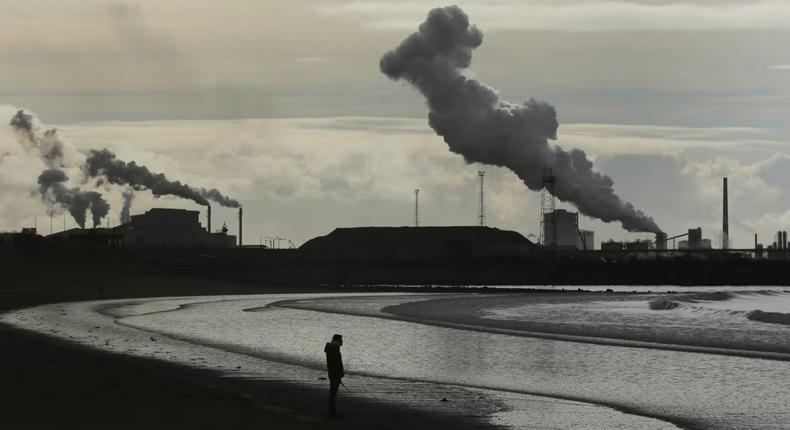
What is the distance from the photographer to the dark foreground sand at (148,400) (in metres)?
31.0

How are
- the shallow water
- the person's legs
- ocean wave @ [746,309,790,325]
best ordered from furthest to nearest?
ocean wave @ [746,309,790,325] < the shallow water < the person's legs

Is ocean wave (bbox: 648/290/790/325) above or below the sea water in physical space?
above

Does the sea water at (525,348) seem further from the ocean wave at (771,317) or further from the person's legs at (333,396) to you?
the person's legs at (333,396)

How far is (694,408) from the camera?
36.0 meters

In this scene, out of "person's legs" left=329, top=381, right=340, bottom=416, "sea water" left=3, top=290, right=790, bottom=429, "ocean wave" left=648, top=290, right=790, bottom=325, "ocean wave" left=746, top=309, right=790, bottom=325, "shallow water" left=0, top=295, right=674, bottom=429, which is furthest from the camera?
"ocean wave" left=648, top=290, right=790, bottom=325

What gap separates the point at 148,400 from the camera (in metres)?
35.1

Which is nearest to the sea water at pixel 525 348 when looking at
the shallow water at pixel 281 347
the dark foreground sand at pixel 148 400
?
the shallow water at pixel 281 347

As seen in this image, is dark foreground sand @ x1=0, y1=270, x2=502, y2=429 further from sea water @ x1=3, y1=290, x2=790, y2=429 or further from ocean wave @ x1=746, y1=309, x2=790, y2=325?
ocean wave @ x1=746, y1=309, x2=790, y2=325

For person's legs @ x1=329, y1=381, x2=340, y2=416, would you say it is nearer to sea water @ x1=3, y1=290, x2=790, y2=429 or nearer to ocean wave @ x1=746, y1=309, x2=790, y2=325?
sea water @ x1=3, y1=290, x2=790, y2=429

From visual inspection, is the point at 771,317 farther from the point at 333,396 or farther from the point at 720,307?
the point at 333,396

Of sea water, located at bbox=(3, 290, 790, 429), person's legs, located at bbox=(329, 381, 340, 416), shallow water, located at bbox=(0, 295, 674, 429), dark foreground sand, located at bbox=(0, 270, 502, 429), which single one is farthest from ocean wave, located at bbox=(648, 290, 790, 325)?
person's legs, located at bbox=(329, 381, 340, 416)

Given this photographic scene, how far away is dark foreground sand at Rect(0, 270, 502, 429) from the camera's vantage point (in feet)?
102

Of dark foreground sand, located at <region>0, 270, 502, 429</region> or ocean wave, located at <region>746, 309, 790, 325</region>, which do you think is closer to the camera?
dark foreground sand, located at <region>0, 270, 502, 429</region>

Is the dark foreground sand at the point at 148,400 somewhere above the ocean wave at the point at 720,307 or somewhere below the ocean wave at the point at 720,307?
below
